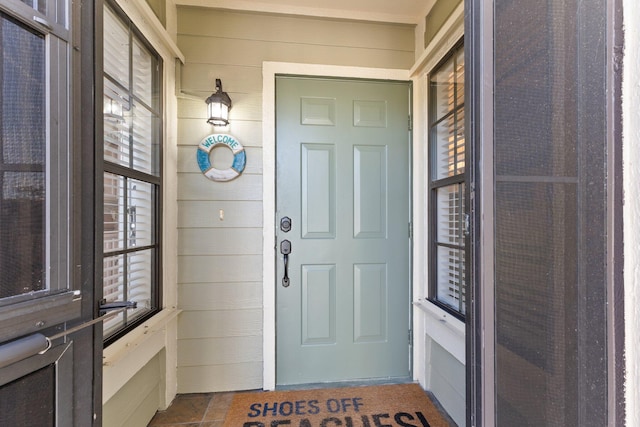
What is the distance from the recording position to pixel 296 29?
182 cm

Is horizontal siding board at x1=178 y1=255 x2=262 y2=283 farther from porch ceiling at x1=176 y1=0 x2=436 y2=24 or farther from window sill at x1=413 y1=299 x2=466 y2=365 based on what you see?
porch ceiling at x1=176 y1=0 x2=436 y2=24

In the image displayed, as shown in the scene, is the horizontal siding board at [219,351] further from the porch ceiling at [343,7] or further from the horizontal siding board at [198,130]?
the porch ceiling at [343,7]

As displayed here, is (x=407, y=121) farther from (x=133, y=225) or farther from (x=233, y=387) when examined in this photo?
(x=233, y=387)

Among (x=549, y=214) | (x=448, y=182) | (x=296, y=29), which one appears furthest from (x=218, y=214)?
(x=549, y=214)

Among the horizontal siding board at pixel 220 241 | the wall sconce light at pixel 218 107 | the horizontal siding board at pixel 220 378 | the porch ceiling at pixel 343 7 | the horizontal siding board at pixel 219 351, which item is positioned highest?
the porch ceiling at pixel 343 7

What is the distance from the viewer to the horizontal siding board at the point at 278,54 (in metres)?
1.77

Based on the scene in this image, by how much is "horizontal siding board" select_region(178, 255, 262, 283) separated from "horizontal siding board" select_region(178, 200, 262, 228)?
214 mm

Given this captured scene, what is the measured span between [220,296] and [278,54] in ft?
5.38

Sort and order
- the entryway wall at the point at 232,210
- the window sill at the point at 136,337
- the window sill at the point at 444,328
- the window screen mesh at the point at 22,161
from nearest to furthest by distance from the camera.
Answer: the window screen mesh at the point at 22,161 → the window sill at the point at 136,337 → the window sill at the point at 444,328 → the entryway wall at the point at 232,210

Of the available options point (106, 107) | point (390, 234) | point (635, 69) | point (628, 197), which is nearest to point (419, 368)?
point (390, 234)

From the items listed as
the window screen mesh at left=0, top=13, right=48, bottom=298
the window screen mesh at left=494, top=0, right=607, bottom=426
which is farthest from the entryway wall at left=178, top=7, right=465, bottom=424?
the window screen mesh at left=494, top=0, right=607, bottom=426

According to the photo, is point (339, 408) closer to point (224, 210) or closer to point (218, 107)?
point (224, 210)

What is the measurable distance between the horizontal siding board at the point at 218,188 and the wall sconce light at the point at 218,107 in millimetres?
352

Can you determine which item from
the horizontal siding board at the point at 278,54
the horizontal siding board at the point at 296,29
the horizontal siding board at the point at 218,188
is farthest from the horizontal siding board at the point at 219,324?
the horizontal siding board at the point at 296,29
